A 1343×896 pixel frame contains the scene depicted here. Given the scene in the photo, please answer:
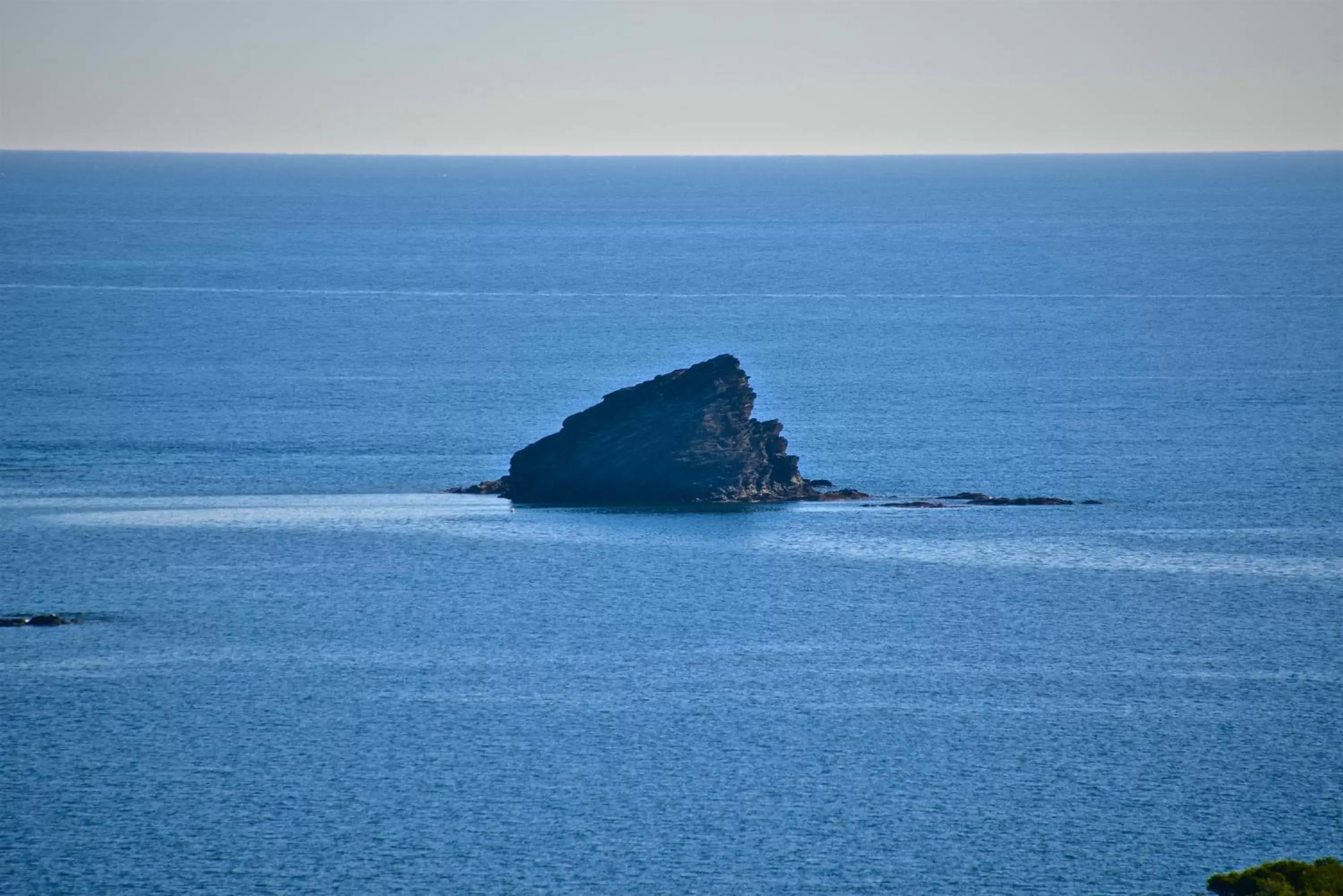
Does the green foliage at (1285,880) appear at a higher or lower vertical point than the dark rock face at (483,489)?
lower

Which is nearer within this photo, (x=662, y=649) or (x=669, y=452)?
(x=662, y=649)

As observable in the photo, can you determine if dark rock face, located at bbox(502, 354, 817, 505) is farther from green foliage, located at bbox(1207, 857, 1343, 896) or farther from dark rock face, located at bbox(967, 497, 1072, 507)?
green foliage, located at bbox(1207, 857, 1343, 896)

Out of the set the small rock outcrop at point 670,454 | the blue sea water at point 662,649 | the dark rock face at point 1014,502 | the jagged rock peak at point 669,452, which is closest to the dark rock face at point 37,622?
the blue sea water at point 662,649

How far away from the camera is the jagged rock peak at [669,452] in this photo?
8906cm

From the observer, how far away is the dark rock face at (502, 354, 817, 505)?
89.1 meters

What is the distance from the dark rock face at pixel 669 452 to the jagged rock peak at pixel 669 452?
46mm

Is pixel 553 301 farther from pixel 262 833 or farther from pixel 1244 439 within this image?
pixel 262 833

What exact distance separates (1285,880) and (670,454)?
5219 cm

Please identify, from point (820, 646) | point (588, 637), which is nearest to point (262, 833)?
point (588, 637)

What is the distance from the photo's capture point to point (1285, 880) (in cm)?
4091

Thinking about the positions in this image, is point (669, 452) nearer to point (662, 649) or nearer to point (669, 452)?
point (669, 452)

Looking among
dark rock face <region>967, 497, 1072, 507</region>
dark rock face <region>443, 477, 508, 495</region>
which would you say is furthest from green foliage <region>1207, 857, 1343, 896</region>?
dark rock face <region>443, 477, 508, 495</region>

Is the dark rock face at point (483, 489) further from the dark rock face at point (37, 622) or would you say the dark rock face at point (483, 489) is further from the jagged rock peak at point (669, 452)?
the dark rock face at point (37, 622)

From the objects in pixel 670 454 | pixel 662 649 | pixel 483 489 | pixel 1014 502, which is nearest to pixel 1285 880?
pixel 662 649
